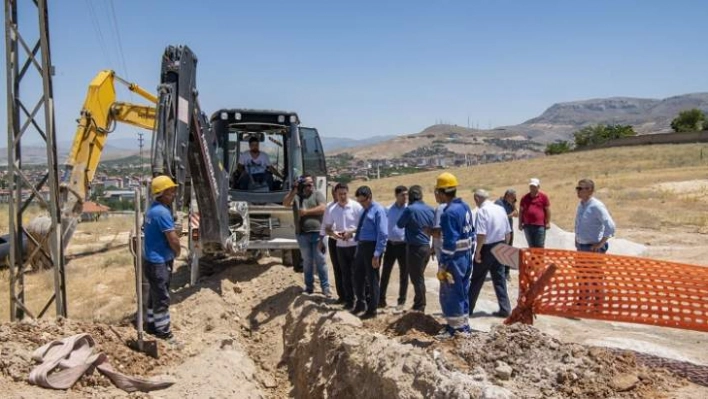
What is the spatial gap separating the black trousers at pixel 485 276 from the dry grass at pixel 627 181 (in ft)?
30.0

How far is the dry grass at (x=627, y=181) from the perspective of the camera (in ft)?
59.4

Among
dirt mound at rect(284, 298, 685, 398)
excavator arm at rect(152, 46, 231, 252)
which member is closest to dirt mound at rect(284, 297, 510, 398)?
dirt mound at rect(284, 298, 685, 398)

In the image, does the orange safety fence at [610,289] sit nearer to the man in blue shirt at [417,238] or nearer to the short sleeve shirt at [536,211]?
the man in blue shirt at [417,238]

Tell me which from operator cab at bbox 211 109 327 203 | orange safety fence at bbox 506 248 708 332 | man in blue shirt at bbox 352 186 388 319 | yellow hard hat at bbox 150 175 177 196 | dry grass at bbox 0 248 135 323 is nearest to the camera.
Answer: orange safety fence at bbox 506 248 708 332

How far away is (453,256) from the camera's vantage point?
6047mm

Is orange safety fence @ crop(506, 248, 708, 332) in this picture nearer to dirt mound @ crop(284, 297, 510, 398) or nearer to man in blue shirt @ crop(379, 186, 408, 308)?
dirt mound @ crop(284, 297, 510, 398)

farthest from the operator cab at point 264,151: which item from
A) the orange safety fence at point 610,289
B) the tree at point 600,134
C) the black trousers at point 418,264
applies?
the tree at point 600,134

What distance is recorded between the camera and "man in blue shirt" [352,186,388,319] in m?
7.27

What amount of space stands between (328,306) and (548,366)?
3893 millimetres

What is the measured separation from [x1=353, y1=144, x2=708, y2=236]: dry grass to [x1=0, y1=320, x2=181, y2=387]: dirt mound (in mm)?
13189

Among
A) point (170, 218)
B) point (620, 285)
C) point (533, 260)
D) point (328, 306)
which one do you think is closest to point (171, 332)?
point (170, 218)

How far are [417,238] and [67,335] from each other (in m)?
4.07

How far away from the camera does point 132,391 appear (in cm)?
541

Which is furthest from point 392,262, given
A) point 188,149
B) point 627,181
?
point 627,181
